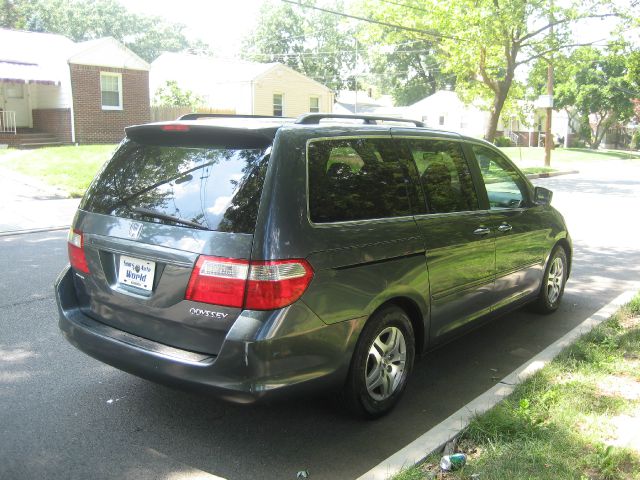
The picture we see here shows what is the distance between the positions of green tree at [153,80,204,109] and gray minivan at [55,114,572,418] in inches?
1096

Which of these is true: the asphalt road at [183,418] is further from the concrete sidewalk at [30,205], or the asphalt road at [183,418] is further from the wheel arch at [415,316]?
the concrete sidewalk at [30,205]

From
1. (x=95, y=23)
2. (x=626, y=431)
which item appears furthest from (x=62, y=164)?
(x=95, y=23)

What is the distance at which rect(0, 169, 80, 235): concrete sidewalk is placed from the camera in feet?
35.4

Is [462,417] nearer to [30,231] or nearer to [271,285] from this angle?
[271,285]

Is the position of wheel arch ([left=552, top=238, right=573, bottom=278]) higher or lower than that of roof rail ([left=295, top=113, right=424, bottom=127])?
lower

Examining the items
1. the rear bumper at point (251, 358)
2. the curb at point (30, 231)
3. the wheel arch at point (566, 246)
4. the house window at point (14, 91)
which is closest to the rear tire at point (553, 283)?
the wheel arch at point (566, 246)

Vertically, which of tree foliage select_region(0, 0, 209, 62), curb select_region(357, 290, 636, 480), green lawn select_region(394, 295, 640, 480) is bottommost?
curb select_region(357, 290, 636, 480)

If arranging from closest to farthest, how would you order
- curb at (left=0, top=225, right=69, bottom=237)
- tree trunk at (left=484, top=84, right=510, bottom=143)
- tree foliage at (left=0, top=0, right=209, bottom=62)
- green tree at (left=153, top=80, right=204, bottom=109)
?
curb at (left=0, top=225, right=69, bottom=237), tree trunk at (left=484, top=84, right=510, bottom=143), green tree at (left=153, top=80, right=204, bottom=109), tree foliage at (left=0, top=0, right=209, bottom=62)

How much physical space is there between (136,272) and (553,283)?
4.37 metres

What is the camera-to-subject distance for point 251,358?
3.13 meters

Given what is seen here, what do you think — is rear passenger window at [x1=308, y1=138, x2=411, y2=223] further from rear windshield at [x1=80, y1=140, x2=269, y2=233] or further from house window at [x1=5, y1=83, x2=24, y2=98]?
house window at [x1=5, y1=83, x2=24, y2=98]

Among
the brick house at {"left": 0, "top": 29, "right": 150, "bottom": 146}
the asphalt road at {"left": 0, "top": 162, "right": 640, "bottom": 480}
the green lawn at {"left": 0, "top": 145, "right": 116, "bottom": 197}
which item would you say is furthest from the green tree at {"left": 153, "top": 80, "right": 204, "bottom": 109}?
the asphalt road at {"left": 0, "top": 162, "right": 640, "bottom": 480}

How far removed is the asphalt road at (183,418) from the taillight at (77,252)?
0.91m

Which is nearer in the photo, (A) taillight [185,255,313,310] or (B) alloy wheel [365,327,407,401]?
(A) taillight [185,255,313,310]
